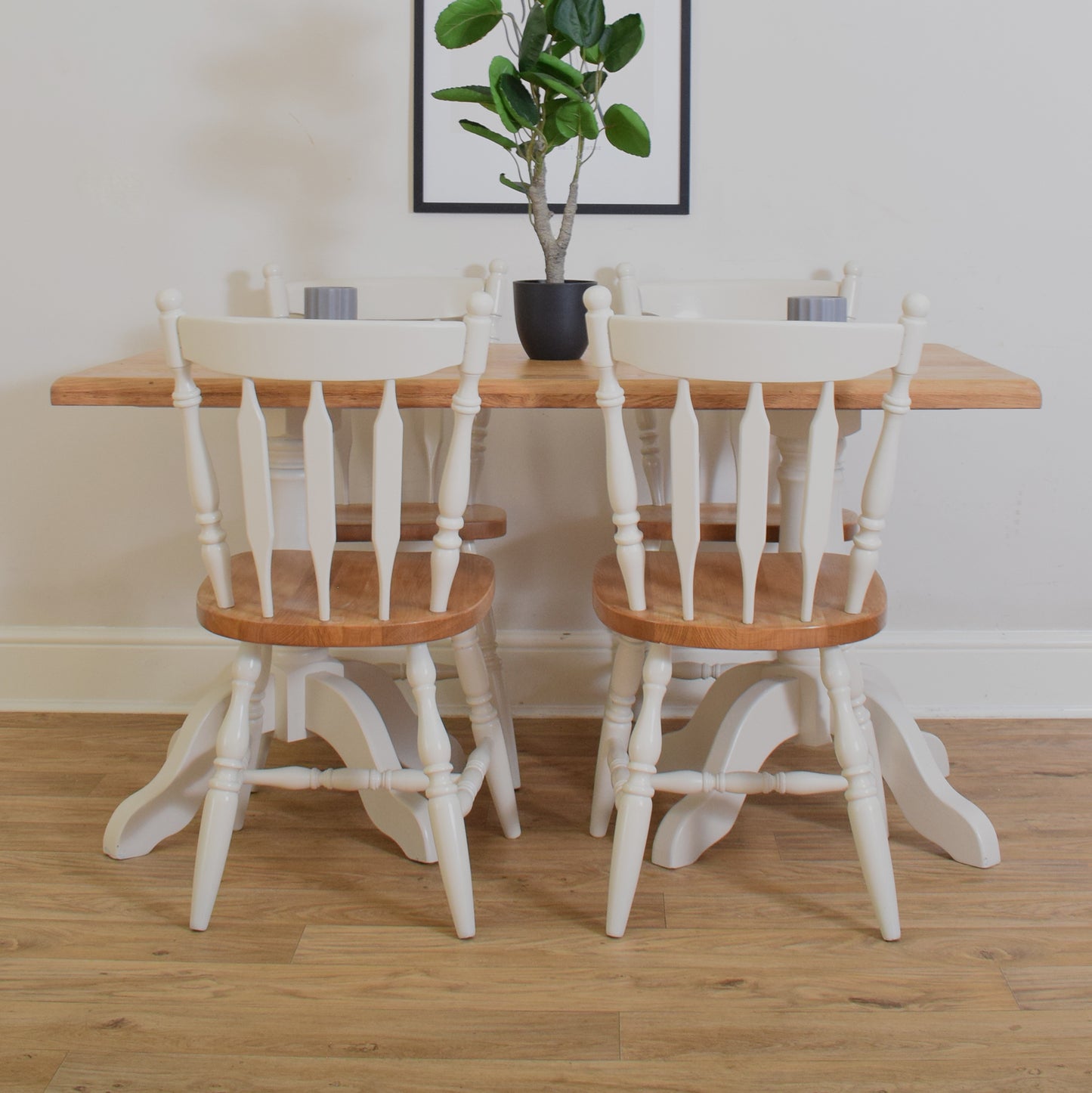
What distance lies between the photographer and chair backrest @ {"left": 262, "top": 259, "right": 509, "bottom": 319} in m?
1.98

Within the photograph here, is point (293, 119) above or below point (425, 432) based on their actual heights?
above

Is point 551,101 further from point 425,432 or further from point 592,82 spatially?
point 425,432

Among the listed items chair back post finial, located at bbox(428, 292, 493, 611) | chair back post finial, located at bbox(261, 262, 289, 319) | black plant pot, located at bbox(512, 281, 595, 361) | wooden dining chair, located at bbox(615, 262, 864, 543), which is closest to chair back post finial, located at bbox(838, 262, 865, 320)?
wooden dining chair, located at bbox(615, 262, 864, 543)

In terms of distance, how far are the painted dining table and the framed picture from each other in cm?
44

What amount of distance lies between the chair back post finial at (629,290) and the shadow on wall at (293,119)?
50 centimetres

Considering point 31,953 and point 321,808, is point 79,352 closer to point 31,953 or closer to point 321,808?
point 321,808

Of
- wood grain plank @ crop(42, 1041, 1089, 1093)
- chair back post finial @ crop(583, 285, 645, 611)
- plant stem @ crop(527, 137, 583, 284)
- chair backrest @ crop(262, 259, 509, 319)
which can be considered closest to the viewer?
wood grain plank @ crop(42, 1041, 1089, 1093)

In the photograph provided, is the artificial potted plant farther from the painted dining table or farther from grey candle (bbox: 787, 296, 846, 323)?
grey candle (bbox: 787, 296, 846, 323)

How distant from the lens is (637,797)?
1441 mm

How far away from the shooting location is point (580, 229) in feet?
6.84

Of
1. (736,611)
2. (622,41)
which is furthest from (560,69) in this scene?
(736,611)

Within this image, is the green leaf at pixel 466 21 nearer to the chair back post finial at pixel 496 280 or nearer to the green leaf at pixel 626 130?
the green leaf at pixel 626 130

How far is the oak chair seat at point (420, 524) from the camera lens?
1.77 metres

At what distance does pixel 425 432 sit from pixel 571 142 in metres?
0.61
